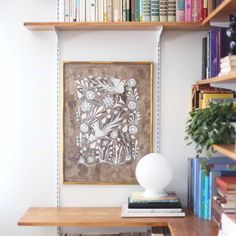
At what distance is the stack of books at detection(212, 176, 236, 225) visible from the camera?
195 cm

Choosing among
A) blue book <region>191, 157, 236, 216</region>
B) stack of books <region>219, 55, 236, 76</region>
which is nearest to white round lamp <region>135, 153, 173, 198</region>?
blue book <region>191, 157, 236, 216</region>

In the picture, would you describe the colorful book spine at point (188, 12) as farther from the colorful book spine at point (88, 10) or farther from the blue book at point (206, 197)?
the blue book at point (206, 197)

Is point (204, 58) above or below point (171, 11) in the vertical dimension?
below

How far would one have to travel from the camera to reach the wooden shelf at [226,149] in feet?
5.44

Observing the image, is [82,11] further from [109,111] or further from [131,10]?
[109,111]

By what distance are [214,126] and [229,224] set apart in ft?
1.47

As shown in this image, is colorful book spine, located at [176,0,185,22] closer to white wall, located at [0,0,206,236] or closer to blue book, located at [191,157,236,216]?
white wall, located at [0,0,206,236]

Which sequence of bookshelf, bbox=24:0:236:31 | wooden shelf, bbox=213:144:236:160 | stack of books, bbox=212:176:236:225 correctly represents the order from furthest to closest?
bookshelf, bbox=24:0:236:31, stack of books, bbox=212:176:236:225, wooden shelf, bbox=213:144:236:160

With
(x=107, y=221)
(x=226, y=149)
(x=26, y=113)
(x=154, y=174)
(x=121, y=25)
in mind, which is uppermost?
(x=121, y=25)

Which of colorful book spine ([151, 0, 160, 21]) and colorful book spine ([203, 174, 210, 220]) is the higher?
colorful book spine ([151, 0, 160, 21])

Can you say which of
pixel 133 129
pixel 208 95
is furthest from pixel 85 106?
pixel 208 95

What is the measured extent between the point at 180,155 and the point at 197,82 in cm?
44

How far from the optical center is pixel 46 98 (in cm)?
255

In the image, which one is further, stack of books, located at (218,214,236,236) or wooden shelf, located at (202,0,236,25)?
wooden shelf, located at (202,0,236,25)
